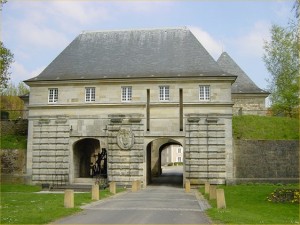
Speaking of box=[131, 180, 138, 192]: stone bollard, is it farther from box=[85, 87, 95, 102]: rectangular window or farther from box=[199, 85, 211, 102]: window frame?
box=[199, 85, 211, 102]: window frame

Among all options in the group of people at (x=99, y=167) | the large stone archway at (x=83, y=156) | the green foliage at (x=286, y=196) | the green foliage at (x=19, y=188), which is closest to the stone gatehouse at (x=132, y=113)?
the large stone archway at (x=83, y=156)

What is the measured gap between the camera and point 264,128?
1175 inches

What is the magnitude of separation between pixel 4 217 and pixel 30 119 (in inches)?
674

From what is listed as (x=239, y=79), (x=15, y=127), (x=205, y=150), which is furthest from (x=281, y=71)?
(x=15, y=127)

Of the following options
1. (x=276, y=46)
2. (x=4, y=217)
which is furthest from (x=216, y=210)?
(x=276, y=46)

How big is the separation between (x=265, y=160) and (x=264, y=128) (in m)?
3.28

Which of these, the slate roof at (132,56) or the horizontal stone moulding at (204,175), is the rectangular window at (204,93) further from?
the horizontal stone moulding at (204,175)

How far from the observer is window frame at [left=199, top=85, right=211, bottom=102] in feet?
91.3

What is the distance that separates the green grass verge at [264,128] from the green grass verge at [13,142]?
15633mm

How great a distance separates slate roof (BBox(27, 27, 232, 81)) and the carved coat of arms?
3958mm

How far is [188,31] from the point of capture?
31766 millimetres

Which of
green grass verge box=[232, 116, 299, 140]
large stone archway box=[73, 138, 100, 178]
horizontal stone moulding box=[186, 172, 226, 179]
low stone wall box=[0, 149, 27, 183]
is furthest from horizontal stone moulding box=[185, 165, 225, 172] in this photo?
low stone wall box=[0, 149, 27, 183]

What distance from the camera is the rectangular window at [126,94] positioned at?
28.6 meters

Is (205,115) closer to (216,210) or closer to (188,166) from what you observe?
(188,166)
